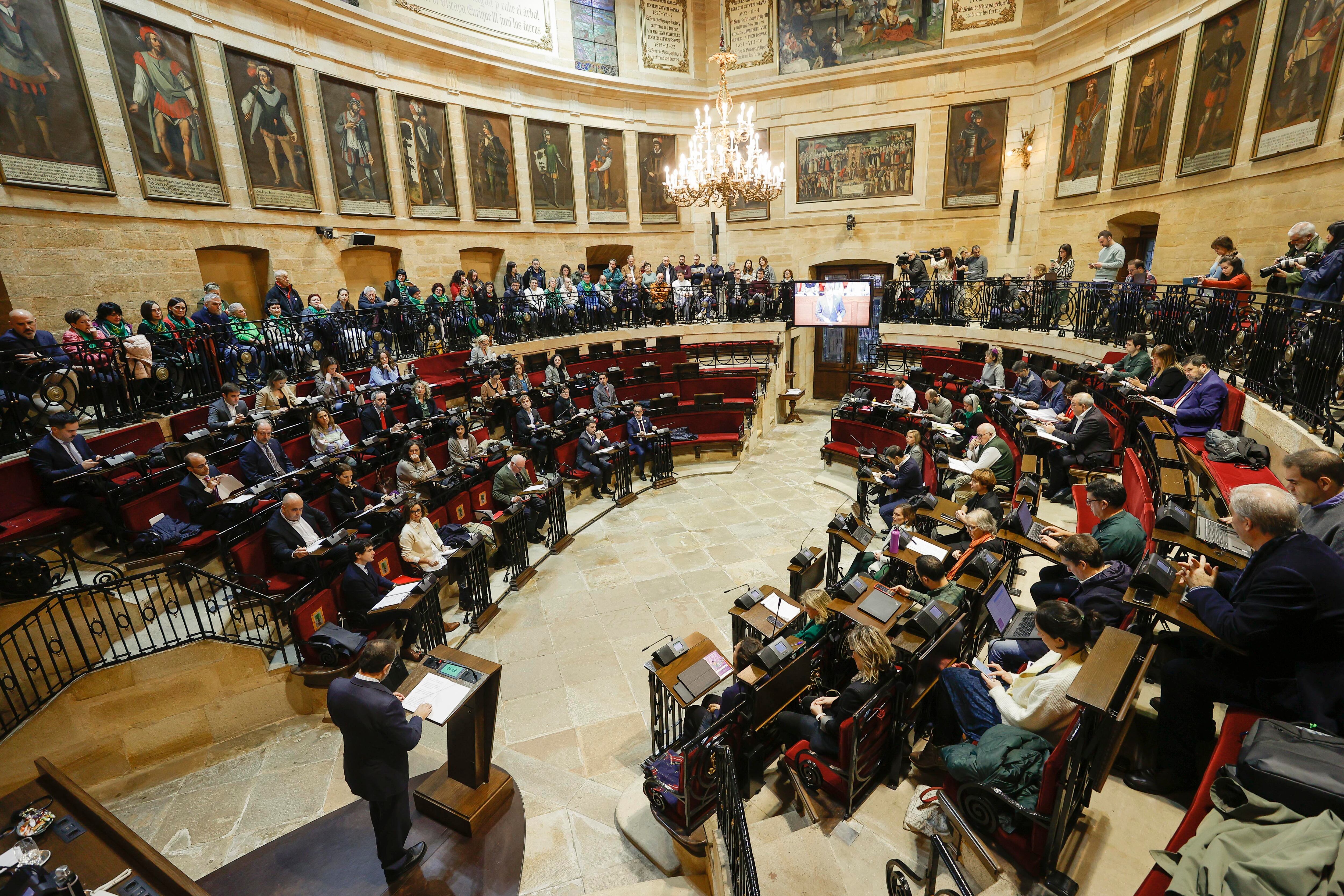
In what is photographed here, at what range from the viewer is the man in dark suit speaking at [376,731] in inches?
116

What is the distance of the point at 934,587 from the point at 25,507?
307 inches

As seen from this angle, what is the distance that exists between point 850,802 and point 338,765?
3.91m

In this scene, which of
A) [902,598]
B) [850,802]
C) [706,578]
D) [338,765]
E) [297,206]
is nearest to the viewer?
[850,802]

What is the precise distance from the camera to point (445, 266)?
1371cm

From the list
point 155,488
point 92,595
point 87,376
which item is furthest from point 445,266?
point 92,595

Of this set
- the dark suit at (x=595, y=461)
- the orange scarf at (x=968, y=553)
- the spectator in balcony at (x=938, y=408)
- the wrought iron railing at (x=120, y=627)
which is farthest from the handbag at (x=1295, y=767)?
the dark suit at (x=595, y=461)

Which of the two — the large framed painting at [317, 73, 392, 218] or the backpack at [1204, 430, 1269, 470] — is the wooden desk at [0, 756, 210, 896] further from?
the large framed painting at [317, 73, 392, 218]

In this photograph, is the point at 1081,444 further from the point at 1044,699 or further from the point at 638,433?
the point at 638,433

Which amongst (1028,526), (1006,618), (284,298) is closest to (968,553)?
(1028,526)

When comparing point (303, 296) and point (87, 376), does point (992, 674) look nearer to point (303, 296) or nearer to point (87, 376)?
point (87, 376)

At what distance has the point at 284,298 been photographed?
374 inches

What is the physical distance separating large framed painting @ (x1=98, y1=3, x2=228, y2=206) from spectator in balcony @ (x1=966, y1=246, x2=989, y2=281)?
48.5ft

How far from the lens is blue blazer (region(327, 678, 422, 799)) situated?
9.67ft

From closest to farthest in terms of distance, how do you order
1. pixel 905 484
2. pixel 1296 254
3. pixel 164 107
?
pixel 1296 254 → pixel 905 484 → pixel 164 107
